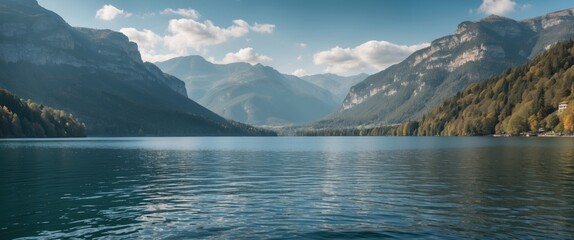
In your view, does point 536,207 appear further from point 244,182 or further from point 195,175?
point 195,175

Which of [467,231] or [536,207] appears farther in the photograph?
[536,207]

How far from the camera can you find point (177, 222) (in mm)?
28484

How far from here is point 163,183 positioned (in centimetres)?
5125

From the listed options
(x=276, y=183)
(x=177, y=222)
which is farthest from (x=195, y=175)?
(x=177, y=222)

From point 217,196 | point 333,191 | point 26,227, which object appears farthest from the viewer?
point 333,191

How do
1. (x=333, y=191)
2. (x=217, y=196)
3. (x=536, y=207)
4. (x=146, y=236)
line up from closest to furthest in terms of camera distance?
1. (x=146, y=236)
2. (x=536, y=207)
3. (x=217, y=196)
4. (x=333, y=191)

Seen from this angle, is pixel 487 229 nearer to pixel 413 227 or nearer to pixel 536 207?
pixel 413 227

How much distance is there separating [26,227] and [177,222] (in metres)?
9.07

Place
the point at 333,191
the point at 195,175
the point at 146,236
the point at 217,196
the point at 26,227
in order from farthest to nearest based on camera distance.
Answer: the point at 195,175, the point at 333,191, the point at 217,196, the point at 26,227, the point at 146,236

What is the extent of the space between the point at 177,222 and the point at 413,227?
48.3ft

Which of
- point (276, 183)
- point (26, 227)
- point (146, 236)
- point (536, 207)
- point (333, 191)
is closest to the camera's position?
point (146, 236)

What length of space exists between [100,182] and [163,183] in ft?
24.8

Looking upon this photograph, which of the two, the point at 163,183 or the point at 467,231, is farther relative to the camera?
→ the point at 163,183

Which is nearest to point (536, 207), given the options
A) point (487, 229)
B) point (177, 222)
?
point (487, 229)
